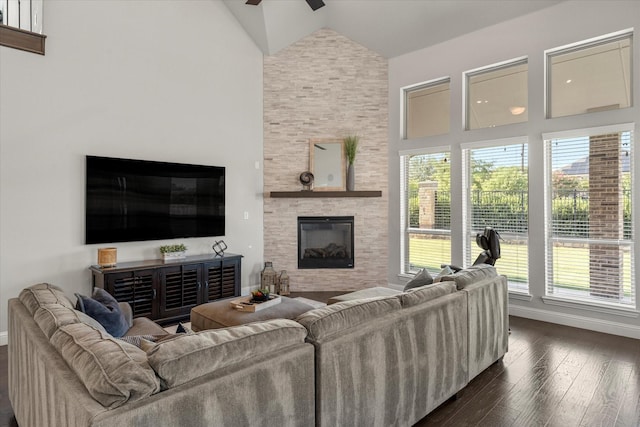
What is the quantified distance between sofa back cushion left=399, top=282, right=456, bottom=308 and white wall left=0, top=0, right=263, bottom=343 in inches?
144

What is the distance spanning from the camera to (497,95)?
5152mm

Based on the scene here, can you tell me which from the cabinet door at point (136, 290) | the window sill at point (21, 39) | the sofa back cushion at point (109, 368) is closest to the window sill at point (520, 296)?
the cabinet door at point (136, 290)

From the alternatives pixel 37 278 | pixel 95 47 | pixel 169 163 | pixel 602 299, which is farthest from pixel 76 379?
pixel 602 299

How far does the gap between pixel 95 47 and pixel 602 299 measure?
643 cm

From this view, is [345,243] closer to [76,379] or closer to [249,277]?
[249,277]

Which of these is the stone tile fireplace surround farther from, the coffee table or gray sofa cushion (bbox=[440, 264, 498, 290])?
gray sofa cushion (bbox=[440, 264, 498, 290])

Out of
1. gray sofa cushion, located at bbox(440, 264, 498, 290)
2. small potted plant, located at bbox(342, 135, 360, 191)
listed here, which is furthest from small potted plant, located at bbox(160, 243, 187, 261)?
gray sofa cushion, located at bbox(440, 264, 498, 290)

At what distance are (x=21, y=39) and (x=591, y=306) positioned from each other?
6699mm

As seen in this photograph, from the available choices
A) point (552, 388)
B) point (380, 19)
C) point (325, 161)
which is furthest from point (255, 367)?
point (380, 19)

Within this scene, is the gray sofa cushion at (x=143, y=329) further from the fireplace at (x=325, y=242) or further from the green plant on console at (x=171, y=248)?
the fireplace at (x=325, y=242)

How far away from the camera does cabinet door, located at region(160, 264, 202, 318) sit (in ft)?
14.7

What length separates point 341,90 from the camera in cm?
619

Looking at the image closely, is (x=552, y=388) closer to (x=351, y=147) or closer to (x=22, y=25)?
(x=351, y=147)

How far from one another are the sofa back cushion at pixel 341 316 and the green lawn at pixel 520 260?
3391mm
